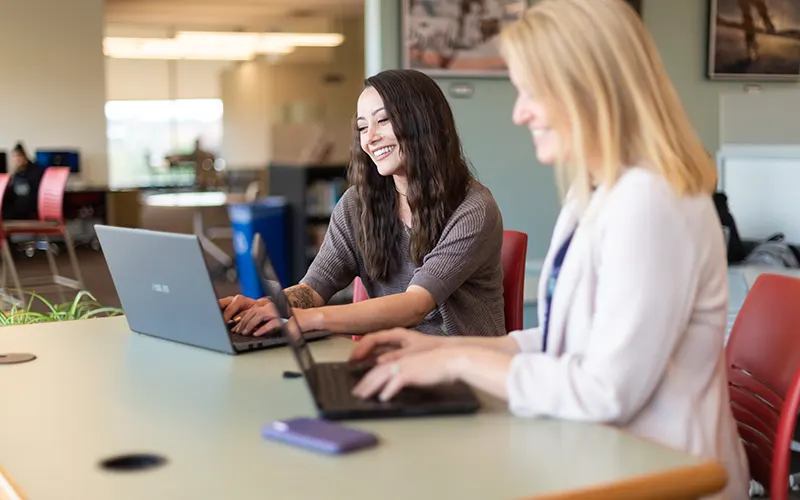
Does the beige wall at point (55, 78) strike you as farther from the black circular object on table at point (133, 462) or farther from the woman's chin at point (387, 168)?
the black circular object on table at point (133, 462)

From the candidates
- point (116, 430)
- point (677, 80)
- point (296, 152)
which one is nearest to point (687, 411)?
point (116, 430)

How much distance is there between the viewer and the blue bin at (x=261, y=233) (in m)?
6.59

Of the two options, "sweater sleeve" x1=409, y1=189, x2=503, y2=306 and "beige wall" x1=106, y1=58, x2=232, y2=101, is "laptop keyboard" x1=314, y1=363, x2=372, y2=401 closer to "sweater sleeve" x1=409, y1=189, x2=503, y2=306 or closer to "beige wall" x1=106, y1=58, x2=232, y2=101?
"sweater sleeve" x1=409, y1=189, x2=503, y2=306

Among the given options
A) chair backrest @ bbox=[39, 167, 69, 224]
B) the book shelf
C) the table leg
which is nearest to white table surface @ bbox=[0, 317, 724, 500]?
the book shelf

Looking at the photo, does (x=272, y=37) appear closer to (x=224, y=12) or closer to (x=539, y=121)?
(x=224, y=12)

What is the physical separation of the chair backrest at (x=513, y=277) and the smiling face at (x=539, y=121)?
1.18 meters

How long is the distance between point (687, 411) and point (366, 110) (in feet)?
4.10

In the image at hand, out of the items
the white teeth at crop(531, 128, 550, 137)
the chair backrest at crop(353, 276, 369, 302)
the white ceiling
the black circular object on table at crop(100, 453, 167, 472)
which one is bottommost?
the chair backrest at crop(353, 276, 369, 302)

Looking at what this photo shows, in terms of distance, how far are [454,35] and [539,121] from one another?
4.47 meters

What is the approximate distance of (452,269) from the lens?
2.15 metres

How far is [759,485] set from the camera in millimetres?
1687

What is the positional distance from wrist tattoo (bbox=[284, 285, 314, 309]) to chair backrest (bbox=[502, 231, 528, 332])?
515mm

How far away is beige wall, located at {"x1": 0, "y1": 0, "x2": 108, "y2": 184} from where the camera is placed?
10867mm

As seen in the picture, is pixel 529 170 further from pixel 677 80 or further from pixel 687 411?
pixel 687 411
